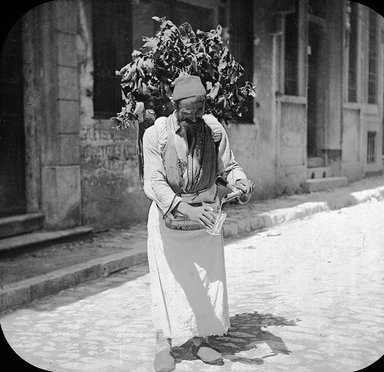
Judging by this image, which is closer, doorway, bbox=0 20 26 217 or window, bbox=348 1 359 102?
doorway, bbox=0 20 26 217

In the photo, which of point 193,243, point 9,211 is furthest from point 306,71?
point 193,243

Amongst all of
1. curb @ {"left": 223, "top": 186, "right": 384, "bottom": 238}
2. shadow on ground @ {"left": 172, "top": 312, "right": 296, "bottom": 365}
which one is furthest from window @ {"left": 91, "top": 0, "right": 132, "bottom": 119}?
shadow on ground @ {"left": 172, "top": 312, "right": 296, "bottom": 365}

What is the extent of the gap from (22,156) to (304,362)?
5041mm

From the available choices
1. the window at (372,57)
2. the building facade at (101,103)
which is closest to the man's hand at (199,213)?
the building facade at (101,103)

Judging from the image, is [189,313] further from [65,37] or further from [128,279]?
[65,37]

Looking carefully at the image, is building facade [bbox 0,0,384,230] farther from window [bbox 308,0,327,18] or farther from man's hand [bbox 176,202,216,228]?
man's hand [bbox 176,202,216,228]

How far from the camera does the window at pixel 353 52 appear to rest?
1573cm

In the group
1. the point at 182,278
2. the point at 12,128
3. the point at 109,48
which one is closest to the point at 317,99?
the point at 109,48

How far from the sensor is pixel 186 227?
3.65 meters

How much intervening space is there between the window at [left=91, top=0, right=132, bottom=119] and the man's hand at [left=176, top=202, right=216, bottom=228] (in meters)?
5.05

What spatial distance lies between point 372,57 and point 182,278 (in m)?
14.6

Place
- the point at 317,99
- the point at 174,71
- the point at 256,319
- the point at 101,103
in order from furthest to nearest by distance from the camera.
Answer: the point at 317,99
the point at 101,103
the point at 256,319
the point at 174,71

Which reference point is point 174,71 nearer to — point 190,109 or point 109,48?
point 190,109

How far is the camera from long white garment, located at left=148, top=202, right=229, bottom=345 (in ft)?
12.4
